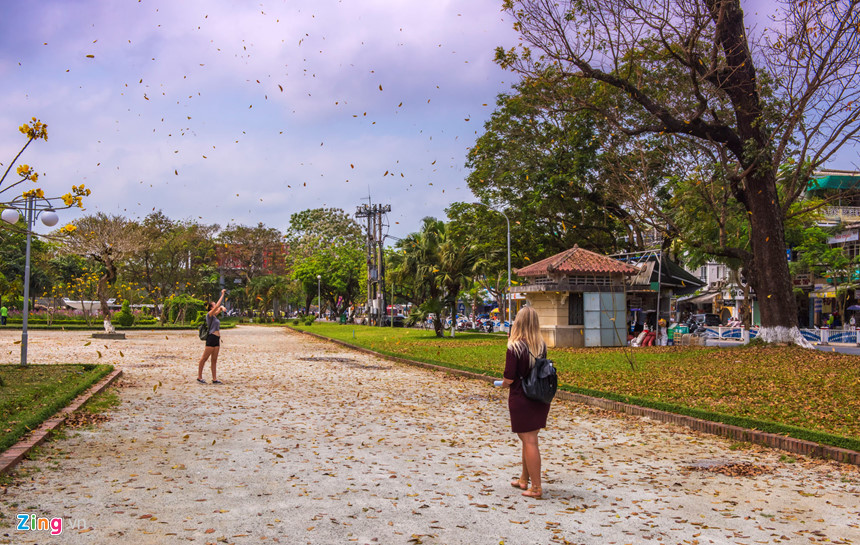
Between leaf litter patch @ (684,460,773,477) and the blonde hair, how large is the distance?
2.46 meters

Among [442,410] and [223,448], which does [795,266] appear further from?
[223,448]

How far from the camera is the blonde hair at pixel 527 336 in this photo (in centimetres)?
567

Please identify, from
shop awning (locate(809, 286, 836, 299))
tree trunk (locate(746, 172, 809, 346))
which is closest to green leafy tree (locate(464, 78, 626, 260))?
tree trunk (locate(746, 172, 809, 346))

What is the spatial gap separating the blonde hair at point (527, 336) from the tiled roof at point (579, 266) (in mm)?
19695

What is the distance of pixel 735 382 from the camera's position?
13188 millimetres

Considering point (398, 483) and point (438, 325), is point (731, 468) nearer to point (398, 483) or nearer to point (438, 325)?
point (398, 483)

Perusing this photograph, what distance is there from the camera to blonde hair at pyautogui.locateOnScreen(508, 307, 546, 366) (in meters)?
5.67

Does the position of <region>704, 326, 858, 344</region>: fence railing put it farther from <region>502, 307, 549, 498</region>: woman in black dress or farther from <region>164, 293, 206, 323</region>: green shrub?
<region>164, 293, 206, 323</region>: green shrub

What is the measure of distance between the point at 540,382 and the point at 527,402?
0.22 meters

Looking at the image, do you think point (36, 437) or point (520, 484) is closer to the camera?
point (520, 484)

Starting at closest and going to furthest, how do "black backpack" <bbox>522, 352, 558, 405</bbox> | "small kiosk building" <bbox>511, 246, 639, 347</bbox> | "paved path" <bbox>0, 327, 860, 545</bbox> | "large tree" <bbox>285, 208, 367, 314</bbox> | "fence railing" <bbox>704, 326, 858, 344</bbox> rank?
"paved path" <bbox>0, 327, 860, 545</bbox>, "black backpack" <bbox>522, 352, 558, 405</bbox>, "small kiosk building" <bbox>511, 246, 639, 347</bbox>, "fence railing" <bbox>704, 326, 858, 344</bbox>, "large tree" <bbox>285, 208, 367, 314</bbox>

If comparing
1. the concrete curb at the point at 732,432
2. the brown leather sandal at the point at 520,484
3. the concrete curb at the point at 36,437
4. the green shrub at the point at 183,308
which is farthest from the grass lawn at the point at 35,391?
the green shrub at the point at 183,308

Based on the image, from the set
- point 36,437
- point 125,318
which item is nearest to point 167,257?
point 125,318

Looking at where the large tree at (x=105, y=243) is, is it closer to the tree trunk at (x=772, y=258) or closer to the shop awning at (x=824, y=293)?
the tree trunk at (x=772, y=258)
